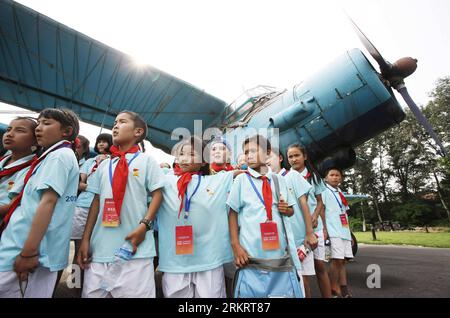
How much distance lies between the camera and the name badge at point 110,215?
1.28 meters

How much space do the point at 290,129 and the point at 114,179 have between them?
3157 mm

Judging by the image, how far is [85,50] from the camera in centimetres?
595

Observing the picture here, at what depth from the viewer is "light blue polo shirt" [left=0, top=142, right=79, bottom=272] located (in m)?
1.11

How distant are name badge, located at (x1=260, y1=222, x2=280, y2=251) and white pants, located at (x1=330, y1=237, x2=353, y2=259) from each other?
59.4 inches

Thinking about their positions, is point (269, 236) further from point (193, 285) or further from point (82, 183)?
point (82, 183)

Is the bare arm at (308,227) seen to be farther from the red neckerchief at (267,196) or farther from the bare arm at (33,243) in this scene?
the bare arm at (33,243)

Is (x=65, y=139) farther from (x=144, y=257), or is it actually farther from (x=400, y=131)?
(x=400, y=131)

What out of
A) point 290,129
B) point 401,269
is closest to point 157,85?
point 290,129

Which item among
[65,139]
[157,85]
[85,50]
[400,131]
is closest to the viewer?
[65,139]

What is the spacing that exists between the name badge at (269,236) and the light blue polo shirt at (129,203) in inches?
24.7

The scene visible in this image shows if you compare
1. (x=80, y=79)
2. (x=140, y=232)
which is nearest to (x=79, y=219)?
(x=140, y=232)

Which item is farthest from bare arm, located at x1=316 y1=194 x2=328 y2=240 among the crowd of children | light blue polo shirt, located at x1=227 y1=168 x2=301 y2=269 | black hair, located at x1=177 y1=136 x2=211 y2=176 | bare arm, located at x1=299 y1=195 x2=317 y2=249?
black hair, located at x1=177 y1=136 x2=211 y2=176

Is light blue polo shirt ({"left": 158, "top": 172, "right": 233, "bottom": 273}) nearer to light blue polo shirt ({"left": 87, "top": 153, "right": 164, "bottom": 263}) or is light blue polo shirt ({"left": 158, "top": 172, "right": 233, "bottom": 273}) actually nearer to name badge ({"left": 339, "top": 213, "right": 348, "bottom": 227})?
light blue polo shirt ({"left": 87, "top": 153, "right": 164, "bottom": 263})

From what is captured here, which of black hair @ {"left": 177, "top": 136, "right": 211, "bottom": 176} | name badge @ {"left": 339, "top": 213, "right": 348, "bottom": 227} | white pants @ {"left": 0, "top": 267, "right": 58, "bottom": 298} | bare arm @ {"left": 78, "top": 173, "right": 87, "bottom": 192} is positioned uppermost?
black hair @ {"left": 177, "top": 136, "right": 211, "bottom": 176}
